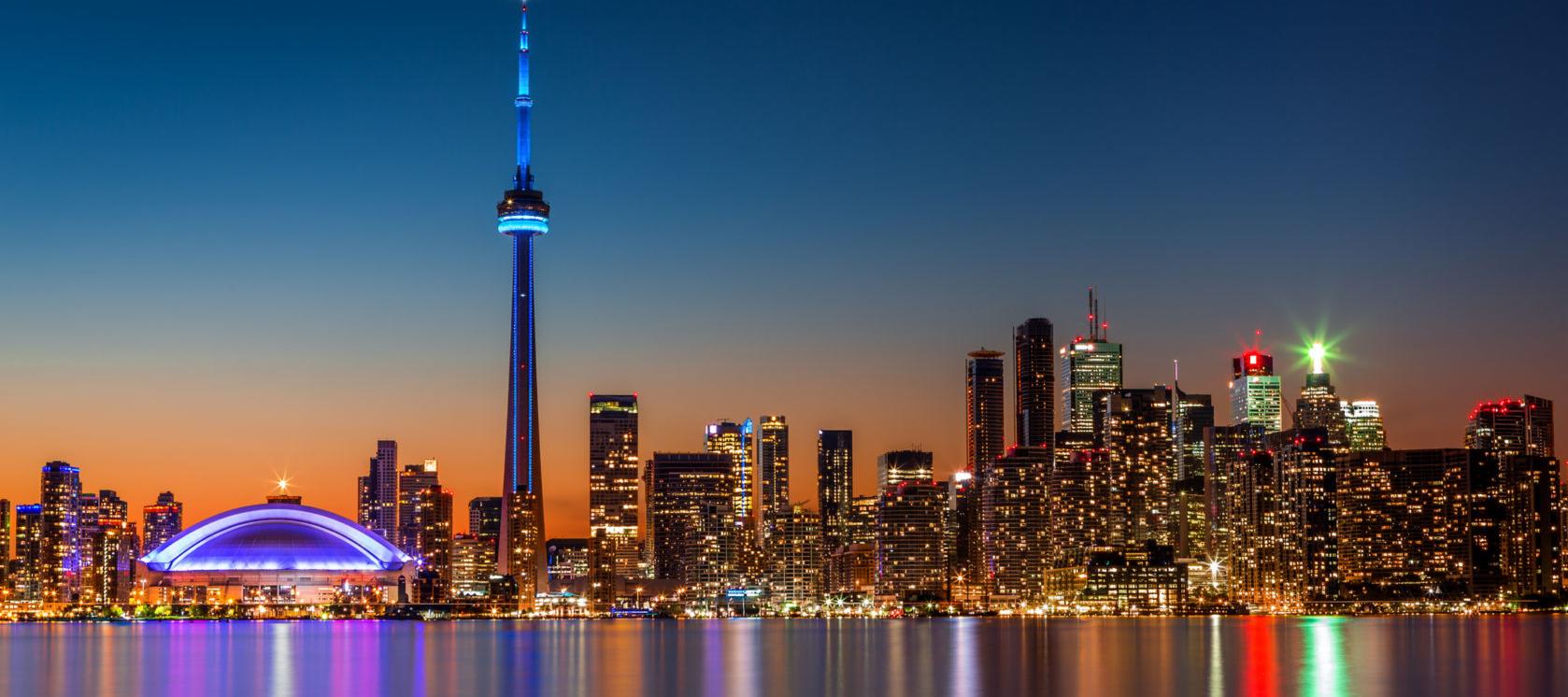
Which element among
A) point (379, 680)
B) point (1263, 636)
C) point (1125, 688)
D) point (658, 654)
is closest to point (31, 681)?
point (379, 680)

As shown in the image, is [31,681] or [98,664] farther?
[98,664]

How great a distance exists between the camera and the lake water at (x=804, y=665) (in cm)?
10950

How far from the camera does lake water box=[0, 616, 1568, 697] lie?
109500 mm

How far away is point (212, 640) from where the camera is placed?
620 ft

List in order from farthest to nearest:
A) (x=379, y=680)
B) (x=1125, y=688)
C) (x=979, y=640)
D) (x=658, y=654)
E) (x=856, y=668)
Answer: (x=979, y=640) → (x=658, y=654) → (x=856, y=668) → (x=379, y=680) → (x=1125, y=688)

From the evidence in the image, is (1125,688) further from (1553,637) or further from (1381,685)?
(1553,637)

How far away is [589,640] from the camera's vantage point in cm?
18312

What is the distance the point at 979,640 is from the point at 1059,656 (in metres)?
36.1

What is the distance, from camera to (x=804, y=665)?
134m

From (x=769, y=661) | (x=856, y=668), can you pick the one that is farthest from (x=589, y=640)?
(x=856, y=668)

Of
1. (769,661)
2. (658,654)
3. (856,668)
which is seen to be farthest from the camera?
(658,654)

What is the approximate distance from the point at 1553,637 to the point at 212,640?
12843 cm

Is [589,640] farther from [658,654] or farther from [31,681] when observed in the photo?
[31,681]

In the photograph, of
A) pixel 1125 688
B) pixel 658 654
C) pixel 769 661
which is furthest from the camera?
pixel 658 654
